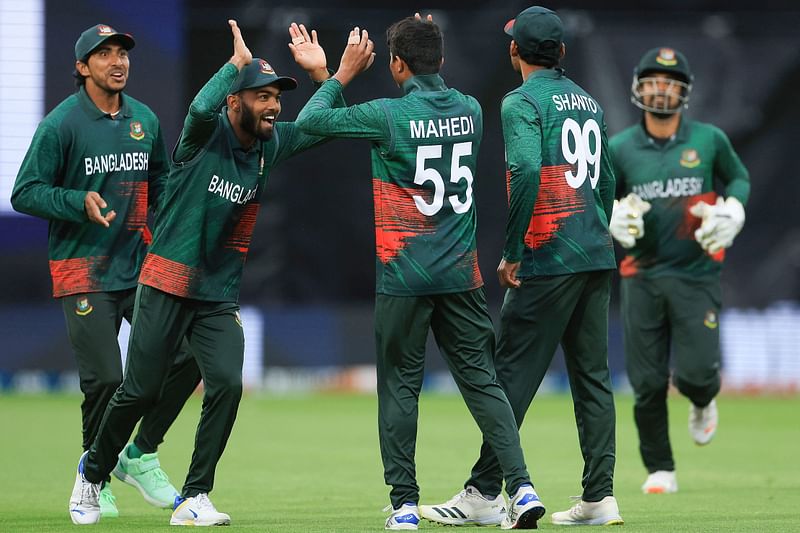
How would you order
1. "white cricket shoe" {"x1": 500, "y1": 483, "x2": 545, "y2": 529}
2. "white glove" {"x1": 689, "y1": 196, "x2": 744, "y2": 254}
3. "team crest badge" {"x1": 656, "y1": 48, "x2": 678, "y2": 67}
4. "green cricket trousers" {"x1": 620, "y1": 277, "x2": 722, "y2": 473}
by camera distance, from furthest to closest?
"team crest badge" {"x1": 656, "y1": 48, "x2": 678, "y2": 67} < "green cricket trousers" {"x1": 620, "y1": 277, "x2": 722, "y2": 473} < "white glove" {"x1": 689, "y1": 196, "x2": 744, "y2": 254} < "white cricket shoe" {"x1": 500, "y1": 483, "x2": 545, "y2": 529}

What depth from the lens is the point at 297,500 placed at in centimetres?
817

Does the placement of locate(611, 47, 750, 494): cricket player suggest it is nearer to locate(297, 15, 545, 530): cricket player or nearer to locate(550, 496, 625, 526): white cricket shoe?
locate(550, 496, 625, 526): white cricket shoe

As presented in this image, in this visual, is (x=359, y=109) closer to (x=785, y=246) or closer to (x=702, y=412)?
(x=702, y=412)

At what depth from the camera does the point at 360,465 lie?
1029cm

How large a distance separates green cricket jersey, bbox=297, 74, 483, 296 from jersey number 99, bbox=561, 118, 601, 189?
1.59ft

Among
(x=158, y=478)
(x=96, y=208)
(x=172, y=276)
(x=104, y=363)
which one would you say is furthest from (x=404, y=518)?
(x=96, y=208)

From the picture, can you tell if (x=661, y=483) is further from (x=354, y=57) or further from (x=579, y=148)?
(x=354, y=57)

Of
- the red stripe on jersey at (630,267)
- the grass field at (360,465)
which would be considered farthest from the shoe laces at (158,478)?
the red stripe on jersey at (630,267)

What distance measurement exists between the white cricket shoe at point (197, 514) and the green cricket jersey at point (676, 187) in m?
3.73

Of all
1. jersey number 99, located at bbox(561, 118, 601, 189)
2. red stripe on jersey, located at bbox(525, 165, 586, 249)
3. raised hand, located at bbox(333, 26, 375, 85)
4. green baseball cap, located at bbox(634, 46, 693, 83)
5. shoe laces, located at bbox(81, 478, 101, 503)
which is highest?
green baseball cap, located at bbox(634, 46, 693, 83)

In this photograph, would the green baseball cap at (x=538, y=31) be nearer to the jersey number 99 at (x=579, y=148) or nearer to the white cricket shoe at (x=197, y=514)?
the jersey number 99 at (x=579, y=148)

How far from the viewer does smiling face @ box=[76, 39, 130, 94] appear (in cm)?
780

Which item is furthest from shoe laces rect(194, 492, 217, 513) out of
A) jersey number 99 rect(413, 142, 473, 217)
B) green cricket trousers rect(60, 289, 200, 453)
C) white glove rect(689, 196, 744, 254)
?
white glove rect(689, 196, 744, 254)

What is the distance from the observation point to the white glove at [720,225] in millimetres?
9125
